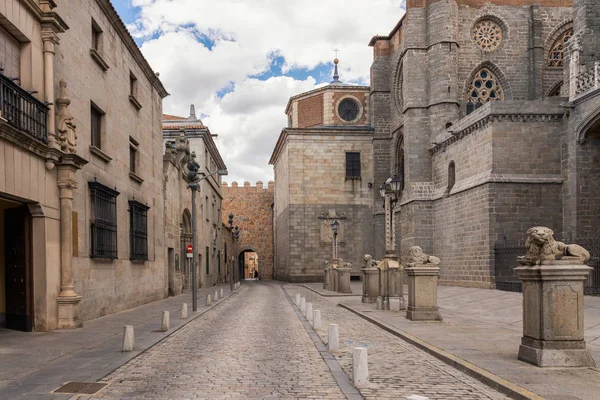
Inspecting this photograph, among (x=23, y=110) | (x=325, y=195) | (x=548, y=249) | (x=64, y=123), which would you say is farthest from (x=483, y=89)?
(x=23, y=110)

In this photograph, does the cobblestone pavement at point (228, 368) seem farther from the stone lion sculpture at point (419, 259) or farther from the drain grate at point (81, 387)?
the stone lion sculpture at point (419, 259)

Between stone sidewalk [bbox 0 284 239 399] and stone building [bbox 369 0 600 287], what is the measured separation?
17392mm

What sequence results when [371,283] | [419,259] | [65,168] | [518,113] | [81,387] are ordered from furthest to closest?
[518,113]
[371,283]
[419,259]
[65,168]
[81,387]

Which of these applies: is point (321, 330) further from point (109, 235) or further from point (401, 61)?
point (401, 61)

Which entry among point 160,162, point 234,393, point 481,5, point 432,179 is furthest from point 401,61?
point 234,393

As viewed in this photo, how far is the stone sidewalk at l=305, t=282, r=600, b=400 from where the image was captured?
6.52 metres

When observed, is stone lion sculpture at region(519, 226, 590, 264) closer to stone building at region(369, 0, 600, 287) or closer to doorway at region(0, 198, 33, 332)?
doorway at region(0, 198, 33, 332)

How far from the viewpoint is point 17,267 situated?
1209 centimetres

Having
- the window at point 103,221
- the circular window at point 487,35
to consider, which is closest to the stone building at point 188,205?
the window at point 103,221

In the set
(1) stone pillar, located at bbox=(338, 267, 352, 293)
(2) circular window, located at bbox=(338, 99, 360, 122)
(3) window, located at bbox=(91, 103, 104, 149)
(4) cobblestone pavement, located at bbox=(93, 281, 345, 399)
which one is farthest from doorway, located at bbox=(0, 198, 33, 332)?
(2) circular window, located at bbox=(338, 99, 360, 122)

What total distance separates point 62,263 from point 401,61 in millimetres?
30783

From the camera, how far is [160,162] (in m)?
24.0

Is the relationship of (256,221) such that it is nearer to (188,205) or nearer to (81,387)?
(188,205)

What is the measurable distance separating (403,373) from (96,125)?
40.3ft
